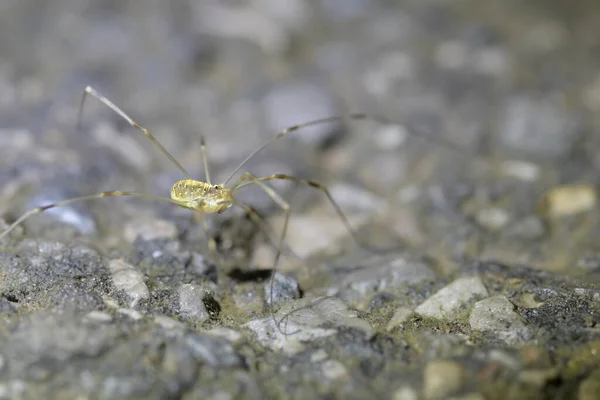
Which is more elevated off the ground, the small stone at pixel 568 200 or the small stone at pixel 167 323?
the small stone at pixel 568 200

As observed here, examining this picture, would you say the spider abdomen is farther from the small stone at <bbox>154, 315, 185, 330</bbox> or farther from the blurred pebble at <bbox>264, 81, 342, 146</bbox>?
the blurred pebble at <bbox>264, 81, 342, 146</bbox>

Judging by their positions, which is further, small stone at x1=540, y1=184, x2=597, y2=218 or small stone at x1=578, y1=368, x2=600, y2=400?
small stone at x1=540, y1=184, x2=597, y2=218

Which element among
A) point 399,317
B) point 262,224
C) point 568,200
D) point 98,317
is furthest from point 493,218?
point 98,317

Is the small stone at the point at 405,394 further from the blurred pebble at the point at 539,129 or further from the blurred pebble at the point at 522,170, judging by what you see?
the blurred pebble at the point at 539,129

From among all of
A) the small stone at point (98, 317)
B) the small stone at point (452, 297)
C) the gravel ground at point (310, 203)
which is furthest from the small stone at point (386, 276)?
the small stone at point (98, 317)

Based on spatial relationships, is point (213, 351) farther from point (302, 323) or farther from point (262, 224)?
point (262, 224)

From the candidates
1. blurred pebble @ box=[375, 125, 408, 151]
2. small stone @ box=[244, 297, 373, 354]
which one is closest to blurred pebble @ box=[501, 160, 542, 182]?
blurred pebble @ box=[375, 125, 408, 151]
